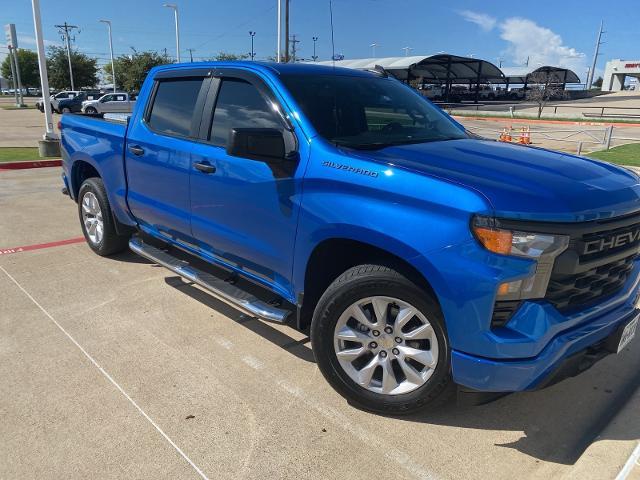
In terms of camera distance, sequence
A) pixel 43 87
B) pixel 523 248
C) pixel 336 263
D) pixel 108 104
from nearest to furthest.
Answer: pixel 523 248
pixel 336 263
pixel 43 87
pixel 108 104

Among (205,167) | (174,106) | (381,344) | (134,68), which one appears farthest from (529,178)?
(134,68)

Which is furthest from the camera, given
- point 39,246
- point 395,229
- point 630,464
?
point 39,246

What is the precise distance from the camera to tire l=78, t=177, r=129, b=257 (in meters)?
5.12

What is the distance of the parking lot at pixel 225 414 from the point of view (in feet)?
8.26

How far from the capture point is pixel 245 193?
131 inches

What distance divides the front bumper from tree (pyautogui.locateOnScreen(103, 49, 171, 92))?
69.0 m

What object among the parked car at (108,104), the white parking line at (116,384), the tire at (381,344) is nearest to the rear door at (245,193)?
the tire at (381,344)

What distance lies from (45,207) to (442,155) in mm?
6880

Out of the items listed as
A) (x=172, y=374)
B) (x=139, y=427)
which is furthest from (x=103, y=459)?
(x=172, y=374)

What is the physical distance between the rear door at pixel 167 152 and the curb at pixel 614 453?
9.65 ft

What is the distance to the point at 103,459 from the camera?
2.52 m

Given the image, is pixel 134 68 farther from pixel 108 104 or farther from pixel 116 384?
pixel 116 384

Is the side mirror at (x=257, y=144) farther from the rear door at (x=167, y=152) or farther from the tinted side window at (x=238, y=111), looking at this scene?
the rear door at (x=167, y=152)

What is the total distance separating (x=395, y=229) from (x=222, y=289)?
161 cm
